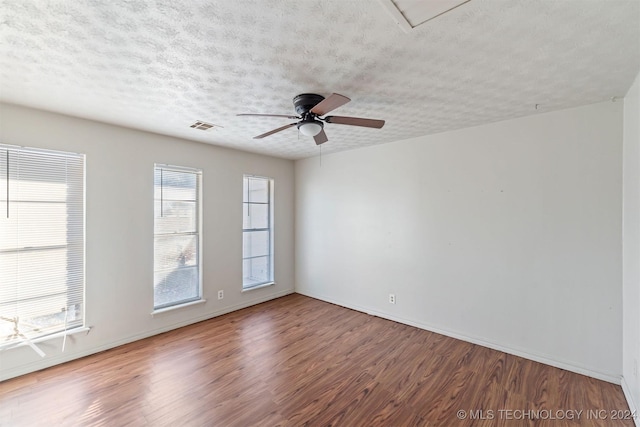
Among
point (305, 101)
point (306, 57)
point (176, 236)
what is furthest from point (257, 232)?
point (306, 57)

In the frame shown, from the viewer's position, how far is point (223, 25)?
1.50 metres

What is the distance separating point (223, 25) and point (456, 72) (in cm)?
163

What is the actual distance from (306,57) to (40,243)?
10.3 feet

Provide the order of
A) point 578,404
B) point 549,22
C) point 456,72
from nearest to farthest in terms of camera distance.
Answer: point 549,22, point 456,72, point 578,404

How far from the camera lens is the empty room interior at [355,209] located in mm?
1630

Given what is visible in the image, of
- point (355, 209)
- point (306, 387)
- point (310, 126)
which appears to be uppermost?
point (310, 126)

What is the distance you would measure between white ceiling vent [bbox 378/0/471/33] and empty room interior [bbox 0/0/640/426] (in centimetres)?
1

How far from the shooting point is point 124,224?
3.23 meters

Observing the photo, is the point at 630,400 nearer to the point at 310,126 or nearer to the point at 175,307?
the point at 310,126

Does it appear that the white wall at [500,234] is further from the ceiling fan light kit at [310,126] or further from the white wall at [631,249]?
the ceiling fan light kit at [310,126]

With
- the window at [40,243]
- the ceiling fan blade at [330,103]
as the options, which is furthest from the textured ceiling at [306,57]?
the window at [40,243]

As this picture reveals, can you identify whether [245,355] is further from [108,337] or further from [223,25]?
[223,25]

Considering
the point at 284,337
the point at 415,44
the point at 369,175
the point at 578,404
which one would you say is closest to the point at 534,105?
the point at 415,44

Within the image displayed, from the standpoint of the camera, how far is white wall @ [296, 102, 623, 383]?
8.27 feet
